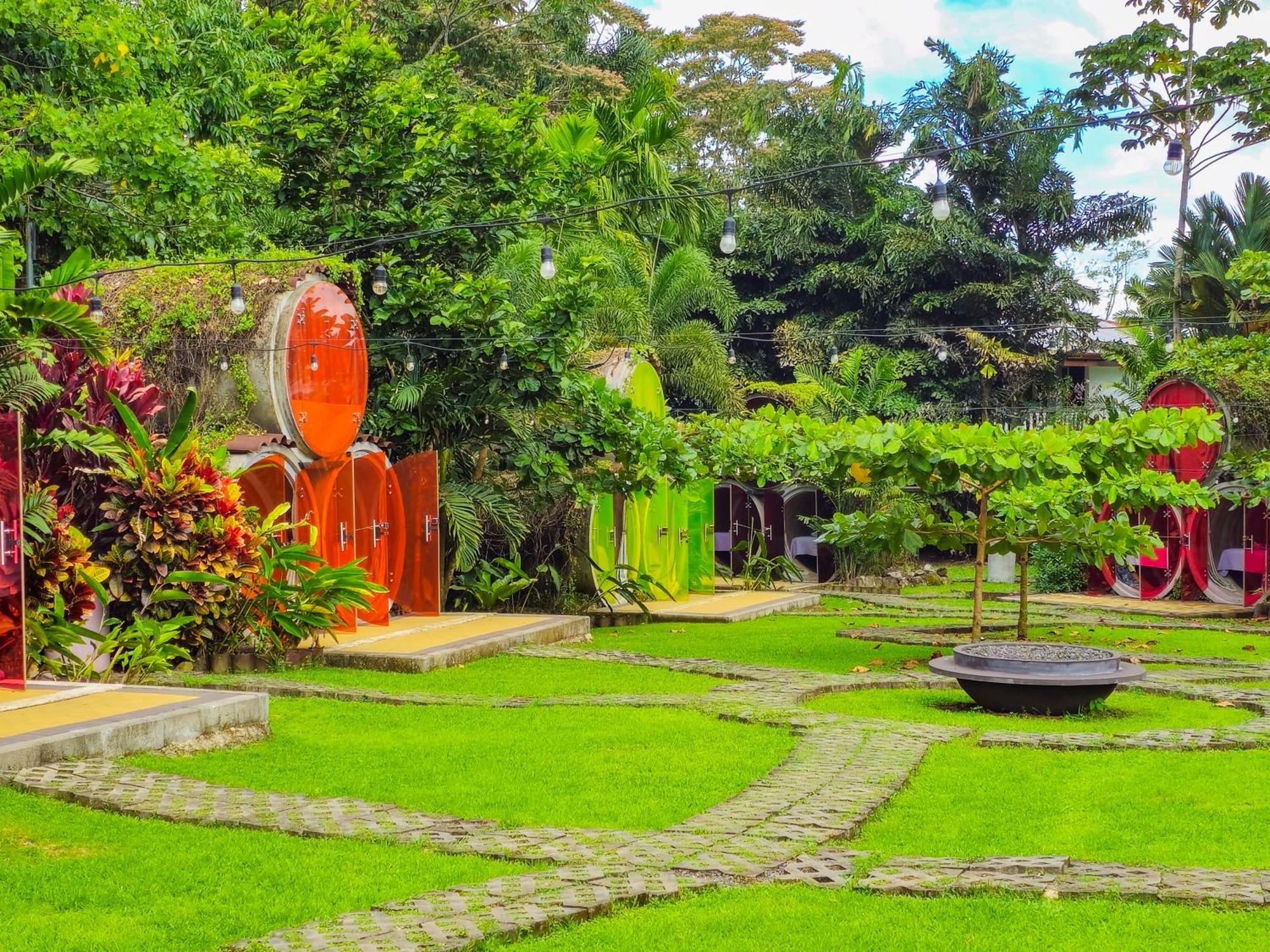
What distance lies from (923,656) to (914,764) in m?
6.18

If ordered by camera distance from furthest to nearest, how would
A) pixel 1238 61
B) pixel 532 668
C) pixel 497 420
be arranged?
pixel 1238 61
pixel 497 420
pixel 532 668

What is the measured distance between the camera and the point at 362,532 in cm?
1523

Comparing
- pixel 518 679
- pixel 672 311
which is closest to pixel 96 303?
pixel 518 679

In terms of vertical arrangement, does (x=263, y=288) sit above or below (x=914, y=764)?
above

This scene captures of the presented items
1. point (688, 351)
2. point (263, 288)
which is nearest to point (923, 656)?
point (263, 288)

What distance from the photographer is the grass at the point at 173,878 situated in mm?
5086

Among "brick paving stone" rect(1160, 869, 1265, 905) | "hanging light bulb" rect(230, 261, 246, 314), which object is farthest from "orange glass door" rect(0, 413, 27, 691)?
"brick paving stone" rect(1160, 869, 1265, 905)

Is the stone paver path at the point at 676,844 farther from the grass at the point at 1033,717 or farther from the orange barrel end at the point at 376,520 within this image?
the orange barrel end at the point at 376,520

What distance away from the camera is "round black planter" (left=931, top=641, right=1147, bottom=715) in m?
10.5

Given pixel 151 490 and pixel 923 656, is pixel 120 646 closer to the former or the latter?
pixel 151 490

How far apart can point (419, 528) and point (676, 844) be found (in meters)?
9.84

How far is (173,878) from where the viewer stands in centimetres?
573

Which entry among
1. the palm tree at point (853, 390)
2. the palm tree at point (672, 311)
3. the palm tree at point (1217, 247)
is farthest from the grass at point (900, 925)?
the palm tree at point (1217, 247)

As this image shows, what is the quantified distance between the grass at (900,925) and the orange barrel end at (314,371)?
8.88 metres
